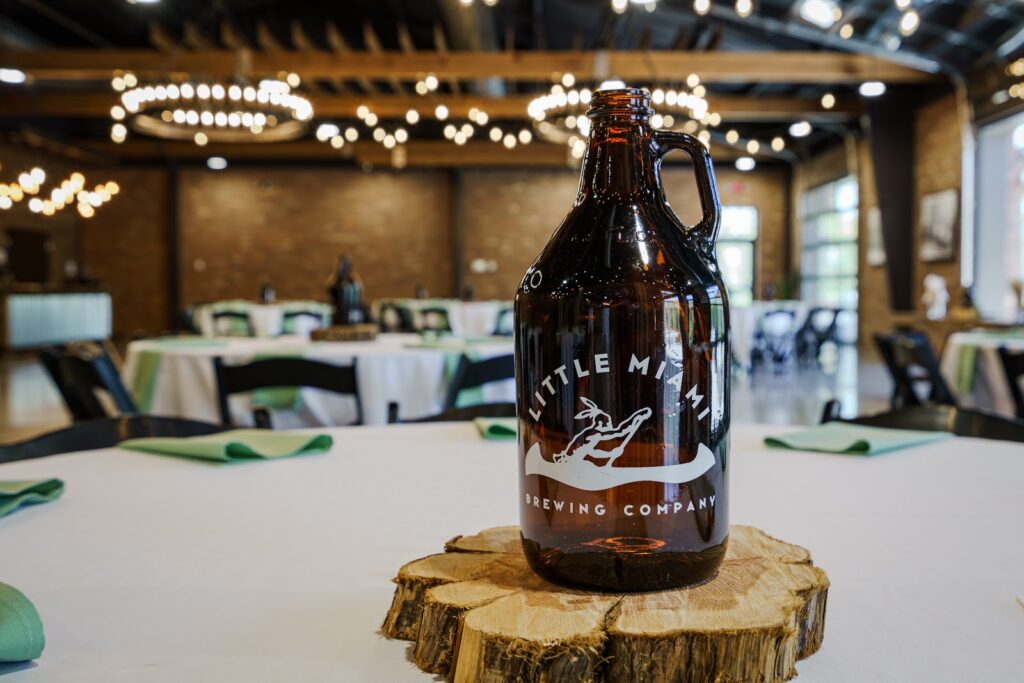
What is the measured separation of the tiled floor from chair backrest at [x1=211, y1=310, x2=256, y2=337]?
1551 mm

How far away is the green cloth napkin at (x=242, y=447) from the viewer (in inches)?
46.1

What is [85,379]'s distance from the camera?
7.97ft

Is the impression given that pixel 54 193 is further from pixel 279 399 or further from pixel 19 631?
pixel 19 631

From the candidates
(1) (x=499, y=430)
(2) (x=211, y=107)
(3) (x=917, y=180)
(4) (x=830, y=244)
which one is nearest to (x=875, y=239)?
(3) (x=917, y=180)

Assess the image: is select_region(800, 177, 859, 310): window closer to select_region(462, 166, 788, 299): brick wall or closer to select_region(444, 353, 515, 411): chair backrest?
select_region(462, 166, 788, 299): brick wall

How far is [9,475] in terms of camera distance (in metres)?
1.10

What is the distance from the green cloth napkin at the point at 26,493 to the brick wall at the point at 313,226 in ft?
50.8

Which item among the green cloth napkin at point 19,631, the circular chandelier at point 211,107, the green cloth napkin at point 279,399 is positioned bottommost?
the green cloth napkin at point 279,399

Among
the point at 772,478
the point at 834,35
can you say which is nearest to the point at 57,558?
the point at 772,478

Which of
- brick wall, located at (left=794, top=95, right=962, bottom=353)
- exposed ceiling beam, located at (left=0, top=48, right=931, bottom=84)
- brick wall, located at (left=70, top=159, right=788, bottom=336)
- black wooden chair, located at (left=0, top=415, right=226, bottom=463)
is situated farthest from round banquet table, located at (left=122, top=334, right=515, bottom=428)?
brick wall, located at (left=70, top=159, right=788, bottom=336)

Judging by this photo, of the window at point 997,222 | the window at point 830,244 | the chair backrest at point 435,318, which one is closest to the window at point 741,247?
the window at point 830,244

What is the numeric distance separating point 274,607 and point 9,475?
679 mm

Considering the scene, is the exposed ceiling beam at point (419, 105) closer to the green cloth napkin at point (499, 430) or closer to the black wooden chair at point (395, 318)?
the black wooden chair at point (395, 318)

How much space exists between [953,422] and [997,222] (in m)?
9.67
